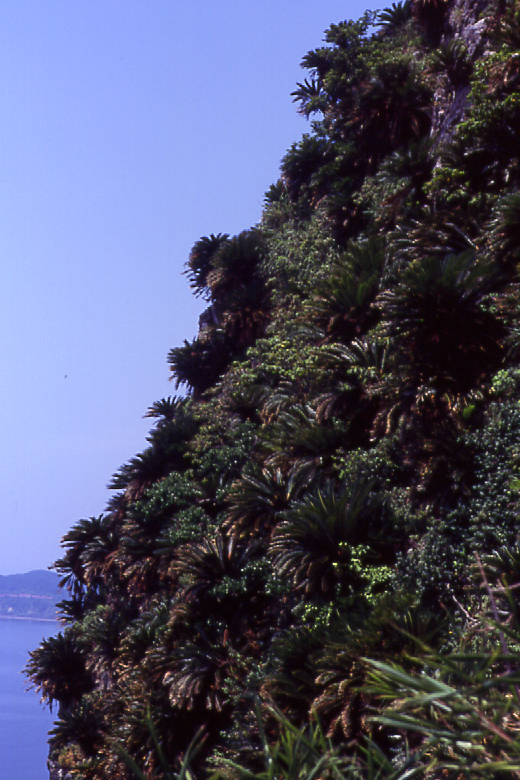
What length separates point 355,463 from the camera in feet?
38.7

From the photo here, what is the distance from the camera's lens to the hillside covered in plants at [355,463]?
321 inches

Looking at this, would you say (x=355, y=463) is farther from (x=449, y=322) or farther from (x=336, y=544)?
(x=449, y=322)

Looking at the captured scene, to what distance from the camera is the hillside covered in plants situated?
8.16 meters

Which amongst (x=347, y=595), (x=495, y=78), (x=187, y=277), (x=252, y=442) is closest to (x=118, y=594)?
(x=252, y=442)

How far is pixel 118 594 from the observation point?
2291cm

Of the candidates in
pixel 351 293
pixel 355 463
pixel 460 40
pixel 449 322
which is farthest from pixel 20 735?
pixel 460 40

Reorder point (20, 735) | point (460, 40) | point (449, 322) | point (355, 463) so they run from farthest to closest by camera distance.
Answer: point (20, 735) < point (460, 40) < point (355, 463) < point (449, 322)

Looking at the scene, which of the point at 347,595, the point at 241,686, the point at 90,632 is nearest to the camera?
the point at 347,595

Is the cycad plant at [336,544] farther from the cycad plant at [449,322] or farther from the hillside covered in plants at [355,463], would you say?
the cycad plant at [449,322]

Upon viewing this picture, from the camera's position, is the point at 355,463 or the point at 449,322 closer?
the point at 449,322

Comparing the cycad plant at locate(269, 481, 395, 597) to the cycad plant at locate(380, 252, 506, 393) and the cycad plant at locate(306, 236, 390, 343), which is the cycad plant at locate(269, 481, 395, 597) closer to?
the cycad plant at locate(380, 252, 506, 393)

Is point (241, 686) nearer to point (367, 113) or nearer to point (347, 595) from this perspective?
point (347, 595)

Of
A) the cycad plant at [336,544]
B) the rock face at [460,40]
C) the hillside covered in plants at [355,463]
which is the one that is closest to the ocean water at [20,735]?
the hillside covered in plants at [355,463]

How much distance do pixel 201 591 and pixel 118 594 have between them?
10.4m
